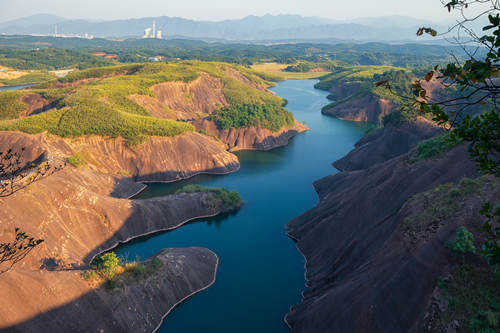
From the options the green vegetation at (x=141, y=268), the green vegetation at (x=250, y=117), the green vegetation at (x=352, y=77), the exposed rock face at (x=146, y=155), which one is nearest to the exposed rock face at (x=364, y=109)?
the green vegetation at (x=250, y=117)

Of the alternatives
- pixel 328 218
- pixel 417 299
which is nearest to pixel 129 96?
pixel 328 218

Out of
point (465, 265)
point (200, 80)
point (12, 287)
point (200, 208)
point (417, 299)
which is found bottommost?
point (200, 208)

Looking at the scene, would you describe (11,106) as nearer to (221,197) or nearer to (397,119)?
(221,197)

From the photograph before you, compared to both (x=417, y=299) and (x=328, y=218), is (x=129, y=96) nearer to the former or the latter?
(x=328, y=218)

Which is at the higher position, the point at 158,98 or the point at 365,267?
the point at 158,98

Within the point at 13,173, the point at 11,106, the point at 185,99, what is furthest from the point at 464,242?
the point at 11,106
